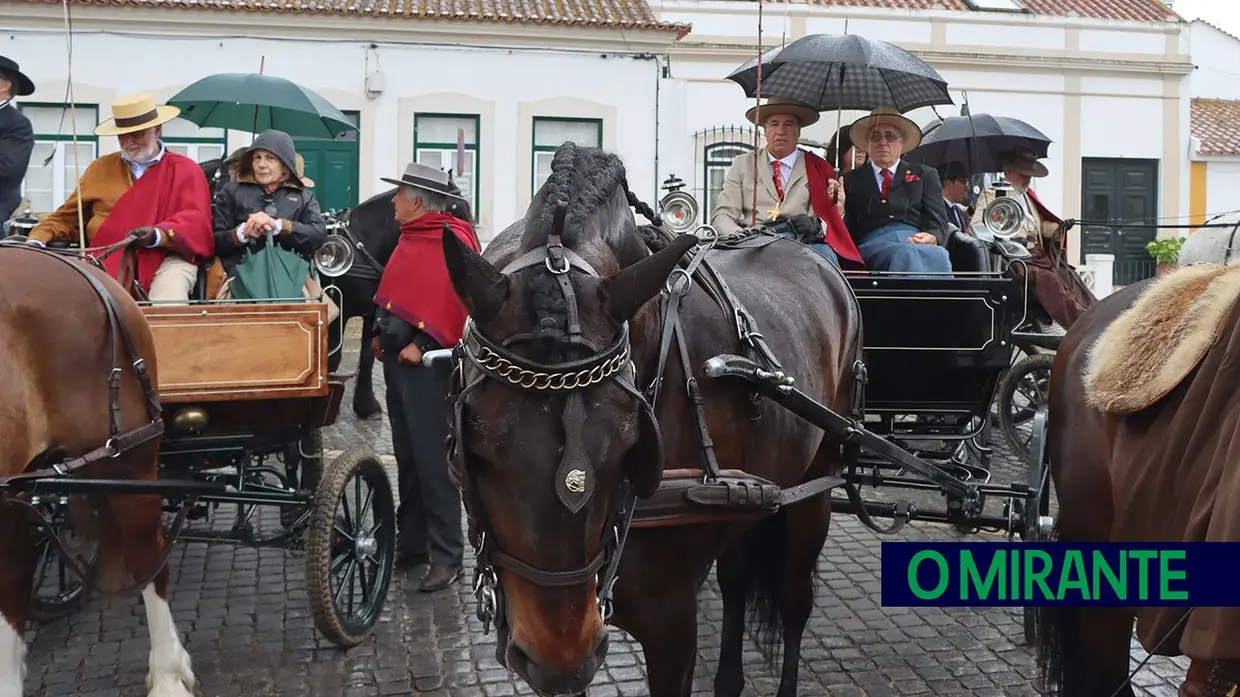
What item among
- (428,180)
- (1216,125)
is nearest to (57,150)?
(428,180)

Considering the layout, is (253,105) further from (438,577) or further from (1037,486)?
(1037,486)

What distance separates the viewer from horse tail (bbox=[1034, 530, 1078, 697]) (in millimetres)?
3152

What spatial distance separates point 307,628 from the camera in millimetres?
4930

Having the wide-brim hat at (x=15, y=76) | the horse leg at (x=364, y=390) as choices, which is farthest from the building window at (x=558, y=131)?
the wide-brim hat at (x=15, y=76)

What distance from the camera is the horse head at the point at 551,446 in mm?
2156

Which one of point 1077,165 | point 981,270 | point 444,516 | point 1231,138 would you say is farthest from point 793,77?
point 1231,138

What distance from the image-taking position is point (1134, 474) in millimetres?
2445

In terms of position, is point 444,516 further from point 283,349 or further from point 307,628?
point 283,349

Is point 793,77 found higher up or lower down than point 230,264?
higher up

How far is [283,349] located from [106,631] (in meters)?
1.63

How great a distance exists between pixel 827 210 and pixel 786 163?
314 mm

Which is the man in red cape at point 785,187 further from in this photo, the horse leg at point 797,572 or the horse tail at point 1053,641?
the horse tail at point 1053,641

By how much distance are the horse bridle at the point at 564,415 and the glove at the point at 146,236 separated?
3013mm

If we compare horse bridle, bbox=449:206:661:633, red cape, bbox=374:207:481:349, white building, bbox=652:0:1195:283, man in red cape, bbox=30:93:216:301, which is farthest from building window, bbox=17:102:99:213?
horse bridle, bbox=449:206:661:633
